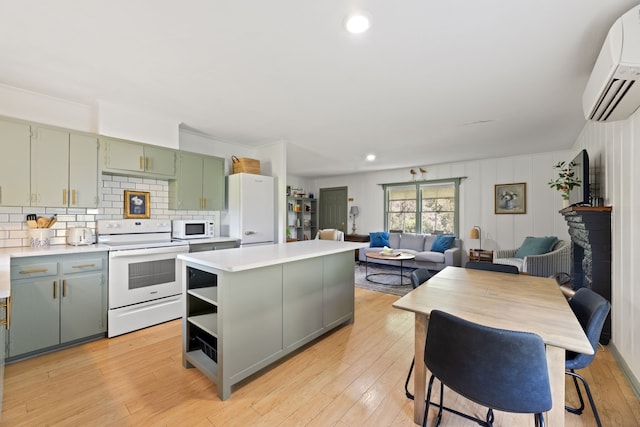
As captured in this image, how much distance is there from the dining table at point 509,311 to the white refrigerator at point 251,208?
9.19ft

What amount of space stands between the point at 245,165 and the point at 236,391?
10.3 ft

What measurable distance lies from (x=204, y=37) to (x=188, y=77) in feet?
2.21

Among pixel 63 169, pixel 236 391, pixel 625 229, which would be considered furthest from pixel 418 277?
pixel 63 169

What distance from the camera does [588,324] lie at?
1489mm

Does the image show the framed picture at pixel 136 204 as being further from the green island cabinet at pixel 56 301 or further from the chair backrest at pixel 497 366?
the chair backrest at pixel 497 366

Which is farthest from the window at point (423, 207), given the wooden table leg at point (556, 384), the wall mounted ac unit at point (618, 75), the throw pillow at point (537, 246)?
the wooden table leg at point (556, 384)

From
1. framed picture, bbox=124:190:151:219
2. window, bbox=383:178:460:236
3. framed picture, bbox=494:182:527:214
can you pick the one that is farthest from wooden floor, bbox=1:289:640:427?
window, bbox=383:178:460:236

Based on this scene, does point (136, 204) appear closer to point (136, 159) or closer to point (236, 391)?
point (136, 159)

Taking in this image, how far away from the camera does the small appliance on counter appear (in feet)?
9.66

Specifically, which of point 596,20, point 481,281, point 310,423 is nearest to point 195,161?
point 310,423

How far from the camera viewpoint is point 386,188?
7.54 m

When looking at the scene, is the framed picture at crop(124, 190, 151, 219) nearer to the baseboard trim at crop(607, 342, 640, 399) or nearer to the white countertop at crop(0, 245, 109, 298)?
the white countertop at crop(0, 245, 109, 298)

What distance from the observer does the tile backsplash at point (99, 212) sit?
9.12 feet

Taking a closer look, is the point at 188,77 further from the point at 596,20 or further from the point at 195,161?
the point at 596,20
